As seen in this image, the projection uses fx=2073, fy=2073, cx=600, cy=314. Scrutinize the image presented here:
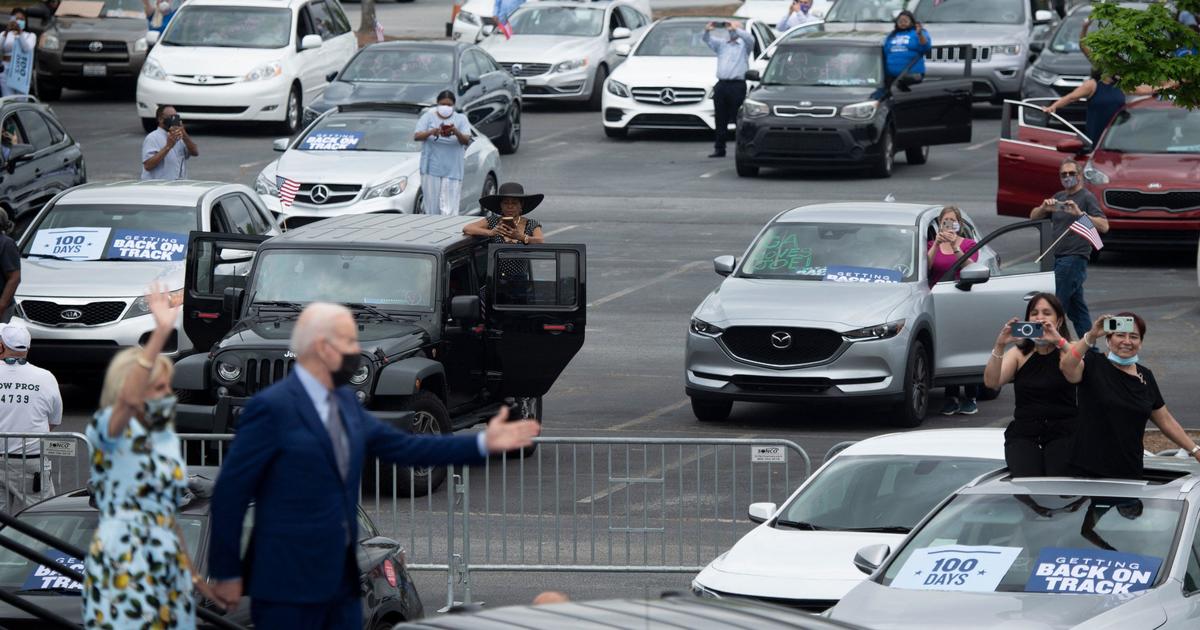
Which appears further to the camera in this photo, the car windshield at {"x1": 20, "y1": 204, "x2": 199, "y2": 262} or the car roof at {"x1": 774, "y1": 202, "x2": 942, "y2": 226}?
the car windshield at {"x1": 20, "y1": 204, "x2": 199, "y2": 262}

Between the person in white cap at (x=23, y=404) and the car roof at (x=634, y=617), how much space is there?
7.31 metres

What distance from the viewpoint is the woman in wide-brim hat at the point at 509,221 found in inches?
603

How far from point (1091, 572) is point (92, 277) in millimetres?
10464

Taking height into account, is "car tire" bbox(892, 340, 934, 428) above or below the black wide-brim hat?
below

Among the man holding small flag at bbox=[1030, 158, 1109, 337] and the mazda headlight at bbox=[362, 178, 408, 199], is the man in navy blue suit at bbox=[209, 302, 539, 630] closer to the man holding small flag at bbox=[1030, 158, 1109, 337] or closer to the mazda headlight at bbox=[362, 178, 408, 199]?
the man holding small flag at bbox=[1030, 158, 1109, 337]

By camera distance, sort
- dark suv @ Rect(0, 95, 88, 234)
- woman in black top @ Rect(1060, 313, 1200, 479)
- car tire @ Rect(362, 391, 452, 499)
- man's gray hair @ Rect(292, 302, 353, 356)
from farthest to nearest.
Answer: dark suv @ Rect(0, 95, 88, 234) → car tire @ Rect(362, 391, 452, 499) → woman in black top @ Rect(1060, 313, 1200, 479) → man's gray hair @ Rect(292, 302, 353, 356)

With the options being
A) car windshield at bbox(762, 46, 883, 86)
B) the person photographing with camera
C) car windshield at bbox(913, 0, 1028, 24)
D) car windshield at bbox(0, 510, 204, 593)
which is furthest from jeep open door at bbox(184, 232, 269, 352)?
car windshield at bbox(913, 0, 1028, 24)

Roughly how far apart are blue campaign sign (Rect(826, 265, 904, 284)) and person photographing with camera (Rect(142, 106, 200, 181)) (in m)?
8.14

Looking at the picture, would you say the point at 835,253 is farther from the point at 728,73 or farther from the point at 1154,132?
the point at 728,73

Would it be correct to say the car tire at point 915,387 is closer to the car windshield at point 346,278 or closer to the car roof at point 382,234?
the car roof at point 382,234

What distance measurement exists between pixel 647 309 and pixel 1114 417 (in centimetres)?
1109

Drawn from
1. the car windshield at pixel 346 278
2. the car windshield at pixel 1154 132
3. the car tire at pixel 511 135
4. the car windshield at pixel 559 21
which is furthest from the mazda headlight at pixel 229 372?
the car windshield at pixel 559 21

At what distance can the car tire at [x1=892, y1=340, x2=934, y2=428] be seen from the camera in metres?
15.5

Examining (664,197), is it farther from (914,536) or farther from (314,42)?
(914,536)
